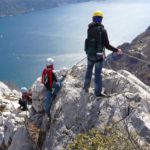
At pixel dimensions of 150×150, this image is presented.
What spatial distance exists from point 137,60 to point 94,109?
13027 cm

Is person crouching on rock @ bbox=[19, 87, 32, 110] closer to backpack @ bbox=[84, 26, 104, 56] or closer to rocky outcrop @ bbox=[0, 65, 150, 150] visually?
rocky outcrop @ bbox=[0, 65, 150, 150]

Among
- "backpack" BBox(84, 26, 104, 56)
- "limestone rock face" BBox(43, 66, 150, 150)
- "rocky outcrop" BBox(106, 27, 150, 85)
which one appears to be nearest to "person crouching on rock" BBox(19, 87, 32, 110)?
"limestone rock face" BBox(43, 66, 150, 150)

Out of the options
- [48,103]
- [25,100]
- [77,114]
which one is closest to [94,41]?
[77,114]

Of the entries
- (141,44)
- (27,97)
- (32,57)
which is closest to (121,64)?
(141,44)

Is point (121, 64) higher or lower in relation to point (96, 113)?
lower

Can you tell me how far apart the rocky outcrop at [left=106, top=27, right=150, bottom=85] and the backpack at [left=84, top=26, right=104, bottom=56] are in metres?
101

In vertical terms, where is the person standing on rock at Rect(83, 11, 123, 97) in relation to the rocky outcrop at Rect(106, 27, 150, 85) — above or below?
above

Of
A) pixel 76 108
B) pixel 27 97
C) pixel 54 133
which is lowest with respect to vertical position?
pixel 27 97

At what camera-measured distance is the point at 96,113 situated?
15281mm

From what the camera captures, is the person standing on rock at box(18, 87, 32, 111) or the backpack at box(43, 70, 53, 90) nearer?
the backpack at box(43, 70, 53, 90)

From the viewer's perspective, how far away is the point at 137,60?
143 m

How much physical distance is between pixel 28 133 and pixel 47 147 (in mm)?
3027

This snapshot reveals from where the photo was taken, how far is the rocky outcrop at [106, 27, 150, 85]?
126062mm

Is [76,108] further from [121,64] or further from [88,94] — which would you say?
[121,64]
